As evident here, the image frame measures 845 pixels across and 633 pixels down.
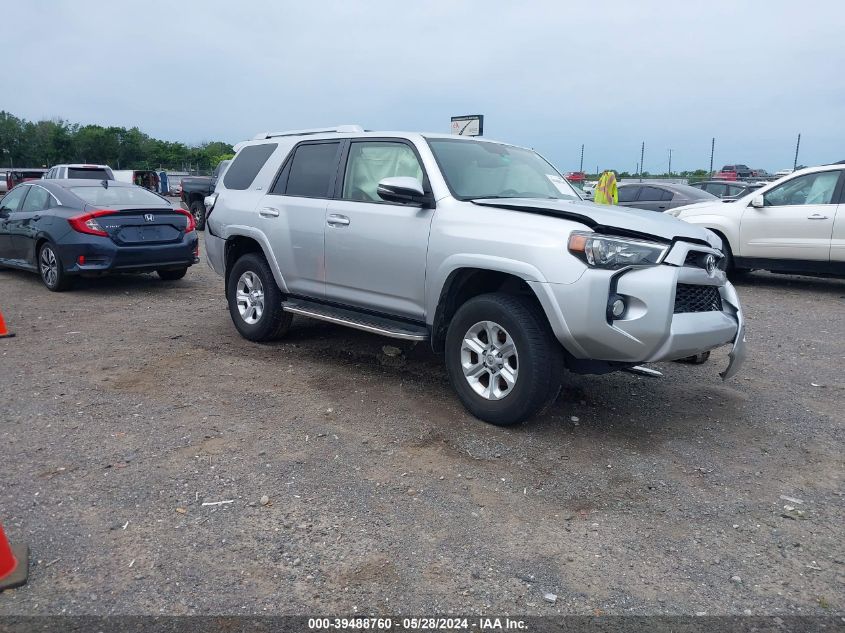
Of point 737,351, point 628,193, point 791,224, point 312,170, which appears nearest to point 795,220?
point 791,224

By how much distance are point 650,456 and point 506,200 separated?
1.96m

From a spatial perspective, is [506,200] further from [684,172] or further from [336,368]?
[684,172]

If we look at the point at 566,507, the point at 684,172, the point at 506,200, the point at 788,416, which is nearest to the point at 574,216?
the point at 506,200

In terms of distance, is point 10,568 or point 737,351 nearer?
point 10,568

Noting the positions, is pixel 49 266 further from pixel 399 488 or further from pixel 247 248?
pixel 399 488

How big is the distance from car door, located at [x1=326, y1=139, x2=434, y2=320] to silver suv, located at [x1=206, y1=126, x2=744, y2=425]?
12 mm

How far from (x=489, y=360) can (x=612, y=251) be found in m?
1.04

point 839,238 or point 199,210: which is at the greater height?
point 839,238

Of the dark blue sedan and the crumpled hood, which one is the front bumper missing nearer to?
the crumpled hood

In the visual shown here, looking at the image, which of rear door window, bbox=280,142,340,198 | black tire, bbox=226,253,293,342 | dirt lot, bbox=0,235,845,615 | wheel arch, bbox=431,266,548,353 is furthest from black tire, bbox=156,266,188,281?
wheel arch, bbox=431,266,548,353

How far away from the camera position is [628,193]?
15031 mm

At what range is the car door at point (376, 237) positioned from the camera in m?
5.16

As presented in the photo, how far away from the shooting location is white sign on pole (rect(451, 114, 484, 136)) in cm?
1485

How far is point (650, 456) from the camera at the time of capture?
4.32 metres
